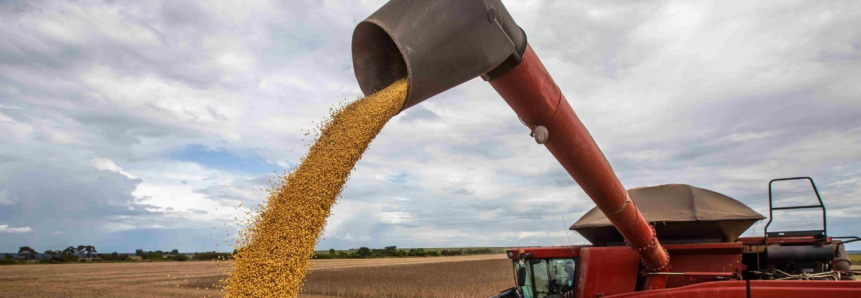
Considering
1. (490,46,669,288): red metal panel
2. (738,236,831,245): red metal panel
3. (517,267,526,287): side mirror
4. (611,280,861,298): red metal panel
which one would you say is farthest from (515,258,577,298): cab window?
(738,236,831,245): red metal panel

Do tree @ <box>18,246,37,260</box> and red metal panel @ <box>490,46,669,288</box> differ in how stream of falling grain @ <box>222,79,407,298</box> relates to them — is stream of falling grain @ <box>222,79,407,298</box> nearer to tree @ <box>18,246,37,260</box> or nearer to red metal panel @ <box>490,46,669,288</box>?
red metal panel @ <box>490,46,669,288</box>

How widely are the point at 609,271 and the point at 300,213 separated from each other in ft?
10.4

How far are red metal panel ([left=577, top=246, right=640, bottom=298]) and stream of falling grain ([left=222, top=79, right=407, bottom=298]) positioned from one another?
Answer: 280cm

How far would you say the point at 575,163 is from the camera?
3.53 meters

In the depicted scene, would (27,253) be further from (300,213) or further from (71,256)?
(300,213)

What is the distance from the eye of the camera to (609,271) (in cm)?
504

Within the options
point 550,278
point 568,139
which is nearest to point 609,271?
point 550,278

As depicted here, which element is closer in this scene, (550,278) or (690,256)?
(690,256)

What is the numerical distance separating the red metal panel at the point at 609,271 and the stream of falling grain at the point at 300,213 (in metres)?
2.80

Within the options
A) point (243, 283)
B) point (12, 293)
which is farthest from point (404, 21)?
point (12, 293)

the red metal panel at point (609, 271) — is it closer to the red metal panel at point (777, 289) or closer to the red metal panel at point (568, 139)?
the red metal panel at point (568, 139)

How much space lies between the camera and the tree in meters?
42.4

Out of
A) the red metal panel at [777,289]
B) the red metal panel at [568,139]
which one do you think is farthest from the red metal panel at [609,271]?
the red metal panel at [777,289]

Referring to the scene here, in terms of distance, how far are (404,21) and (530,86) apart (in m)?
0.85
